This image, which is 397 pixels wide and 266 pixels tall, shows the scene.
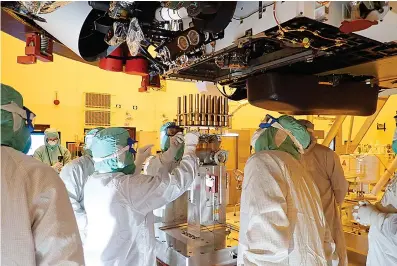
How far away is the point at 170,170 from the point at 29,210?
172 centimetres

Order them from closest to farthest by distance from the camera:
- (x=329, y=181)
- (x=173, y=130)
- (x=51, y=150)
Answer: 1. (x=329, y=181)
2. (x=173, y=130)
3. (x=51, y=150)

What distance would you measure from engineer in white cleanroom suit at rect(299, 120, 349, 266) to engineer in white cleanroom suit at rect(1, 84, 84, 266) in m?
1.65

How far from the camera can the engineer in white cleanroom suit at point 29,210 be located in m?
0.87

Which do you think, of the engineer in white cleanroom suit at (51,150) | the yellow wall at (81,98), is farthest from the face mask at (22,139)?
the yellow wall at (81,98)

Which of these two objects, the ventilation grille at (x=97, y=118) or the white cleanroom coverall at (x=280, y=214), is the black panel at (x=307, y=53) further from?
the ventilation grille at (x=97, y=118)

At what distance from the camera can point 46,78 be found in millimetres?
4770

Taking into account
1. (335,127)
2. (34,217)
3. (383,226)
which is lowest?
(383,226)

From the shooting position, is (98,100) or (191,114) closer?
(191,114)

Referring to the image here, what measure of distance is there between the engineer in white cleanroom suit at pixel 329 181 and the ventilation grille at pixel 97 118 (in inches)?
155

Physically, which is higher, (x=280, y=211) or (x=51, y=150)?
(x=51, y=150)

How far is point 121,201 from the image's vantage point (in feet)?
5.56

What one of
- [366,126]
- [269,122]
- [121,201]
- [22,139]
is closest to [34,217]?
[22,139]

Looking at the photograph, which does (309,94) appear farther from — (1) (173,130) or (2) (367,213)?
(1) (173,130)

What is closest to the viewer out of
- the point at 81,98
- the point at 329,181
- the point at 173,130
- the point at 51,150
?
the point at 329,181
